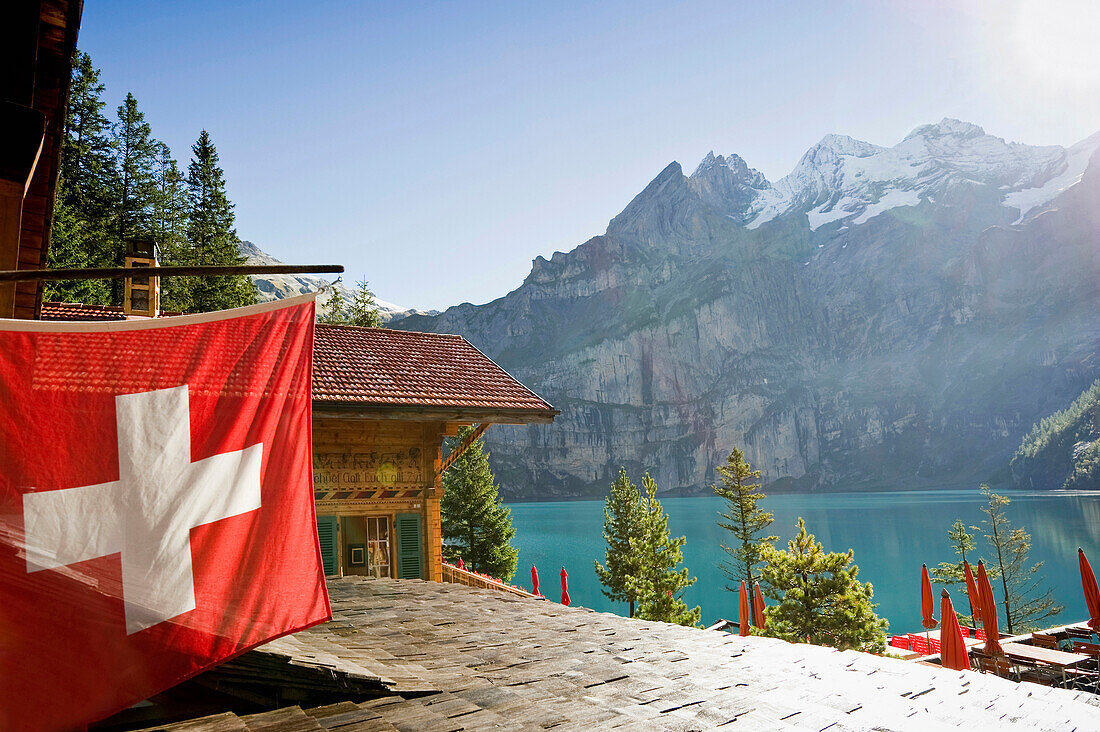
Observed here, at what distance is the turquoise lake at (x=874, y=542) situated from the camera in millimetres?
50969

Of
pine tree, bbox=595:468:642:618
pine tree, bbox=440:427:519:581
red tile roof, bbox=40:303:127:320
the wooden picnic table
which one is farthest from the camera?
pine tree, bbox=440:427:519:581

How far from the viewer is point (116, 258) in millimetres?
28328

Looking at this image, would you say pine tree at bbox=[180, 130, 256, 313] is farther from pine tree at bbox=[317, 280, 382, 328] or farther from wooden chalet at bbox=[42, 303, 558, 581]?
wooden chalet at bbox=[42, 303, 558, 581]

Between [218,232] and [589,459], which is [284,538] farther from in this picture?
[589,459]

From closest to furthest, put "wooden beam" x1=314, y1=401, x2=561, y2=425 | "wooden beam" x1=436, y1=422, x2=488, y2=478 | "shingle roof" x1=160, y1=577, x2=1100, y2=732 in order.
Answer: "shingle roof" x1=160, y1=577, x2=1100, y2=732
"wooden beam" x1=314, y1=401, x2=561, y2=425
"wooden beam" x1=436, y1=422, x2=488, y2=478

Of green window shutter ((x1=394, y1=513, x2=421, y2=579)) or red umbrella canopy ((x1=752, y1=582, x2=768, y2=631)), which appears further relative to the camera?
red umbrella canopy ((x1=752, y1=582, x2=768, y2=631))

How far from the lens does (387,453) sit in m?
12.5

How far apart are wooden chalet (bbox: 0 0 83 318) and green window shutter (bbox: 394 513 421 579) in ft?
28.8

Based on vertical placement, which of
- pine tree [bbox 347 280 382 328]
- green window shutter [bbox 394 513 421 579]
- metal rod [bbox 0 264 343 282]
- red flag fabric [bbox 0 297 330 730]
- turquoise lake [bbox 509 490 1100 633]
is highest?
pine tree [bbox 347 280 382 328]

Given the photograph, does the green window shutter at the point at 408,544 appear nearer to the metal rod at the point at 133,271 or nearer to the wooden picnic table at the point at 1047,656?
the metal rod at the point at 133,271

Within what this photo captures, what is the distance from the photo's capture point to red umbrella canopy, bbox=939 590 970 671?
1388 centimetres

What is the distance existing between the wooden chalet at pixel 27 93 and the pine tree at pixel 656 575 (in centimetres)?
2581

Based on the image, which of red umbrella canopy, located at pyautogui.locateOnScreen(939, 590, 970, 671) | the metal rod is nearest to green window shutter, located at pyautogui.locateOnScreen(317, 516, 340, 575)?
the metal rod

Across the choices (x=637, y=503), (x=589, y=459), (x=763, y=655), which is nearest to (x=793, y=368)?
(x=589, y=459)
